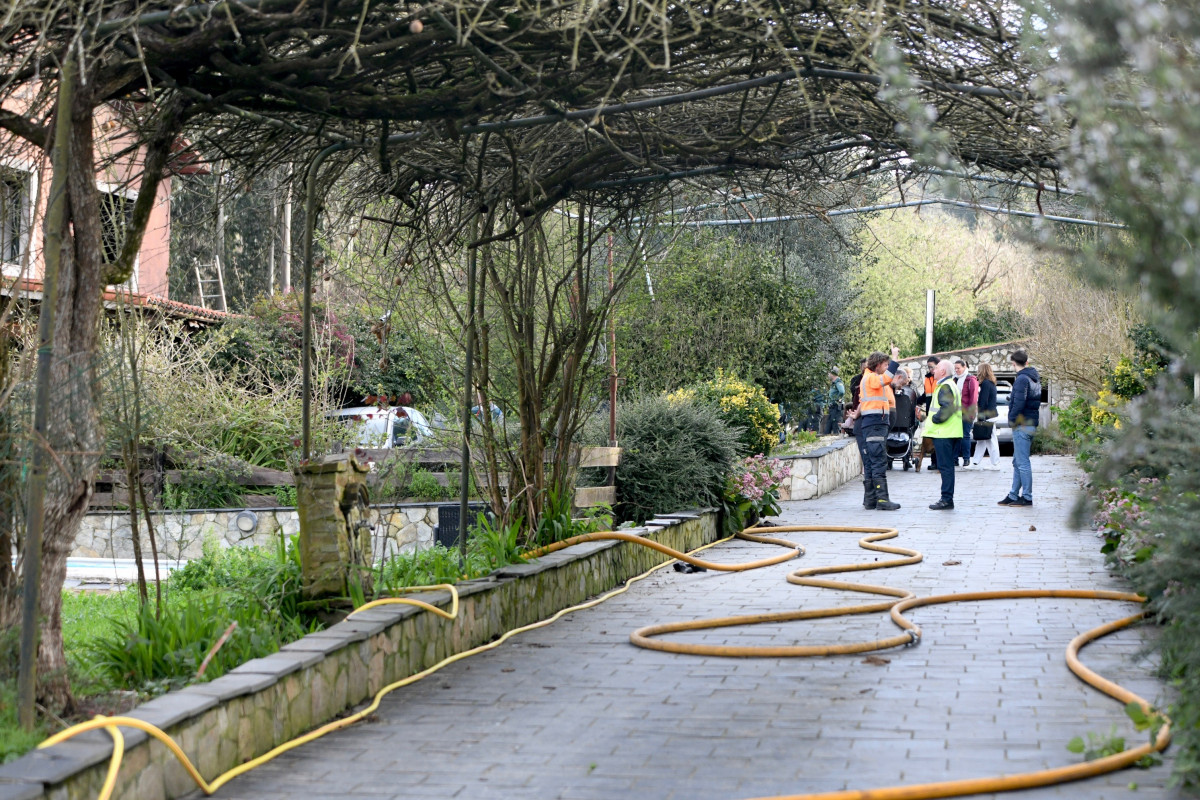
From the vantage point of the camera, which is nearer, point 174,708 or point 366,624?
point 174,708

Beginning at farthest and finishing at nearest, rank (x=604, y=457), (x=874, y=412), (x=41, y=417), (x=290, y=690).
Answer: (x=874, y=412)
(x=604, y=457)
(x=290, y=690)
(x=41, y=417)

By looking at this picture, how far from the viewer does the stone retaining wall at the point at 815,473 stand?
1623 cm

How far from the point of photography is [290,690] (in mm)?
5031

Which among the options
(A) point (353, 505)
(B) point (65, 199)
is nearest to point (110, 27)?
(B) point (65, 199)

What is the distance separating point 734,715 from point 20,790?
3038 millimetres

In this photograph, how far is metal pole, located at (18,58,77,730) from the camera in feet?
13.5

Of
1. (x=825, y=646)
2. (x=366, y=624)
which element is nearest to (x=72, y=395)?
(x=366, y=624)

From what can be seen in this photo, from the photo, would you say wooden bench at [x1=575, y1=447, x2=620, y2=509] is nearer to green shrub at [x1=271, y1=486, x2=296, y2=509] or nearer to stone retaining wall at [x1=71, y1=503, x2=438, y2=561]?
stone retaining wall at [x1=71, y1=503, x2=438, y2=561]

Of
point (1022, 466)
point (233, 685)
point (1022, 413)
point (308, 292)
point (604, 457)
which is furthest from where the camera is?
point (1022, 466)

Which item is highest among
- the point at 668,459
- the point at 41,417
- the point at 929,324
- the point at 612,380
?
the point at 929,324

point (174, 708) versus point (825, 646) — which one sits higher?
point (174, 708)

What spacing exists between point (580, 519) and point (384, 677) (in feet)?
12.9

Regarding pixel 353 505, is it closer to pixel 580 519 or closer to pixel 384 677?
pixel 384 677

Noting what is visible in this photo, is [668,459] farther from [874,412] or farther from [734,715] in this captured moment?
[734,715]
